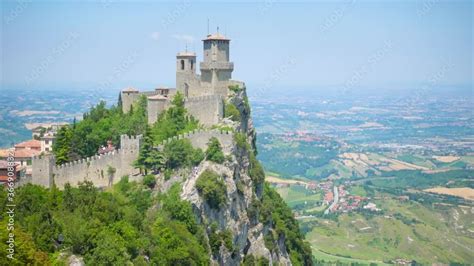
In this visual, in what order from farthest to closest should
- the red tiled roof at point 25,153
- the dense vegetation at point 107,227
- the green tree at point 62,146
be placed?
the red tiled roof at point 25,153
the green tree at point 62,146
the dense vegetation at point 107,227

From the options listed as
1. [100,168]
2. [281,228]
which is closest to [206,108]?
[100,168]

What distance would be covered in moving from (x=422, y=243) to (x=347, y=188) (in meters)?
61.8

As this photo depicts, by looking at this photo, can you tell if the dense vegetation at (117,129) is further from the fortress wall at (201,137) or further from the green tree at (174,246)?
the green tree at (174,246)

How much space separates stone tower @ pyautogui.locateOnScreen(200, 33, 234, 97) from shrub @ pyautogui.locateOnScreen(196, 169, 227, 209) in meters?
11.7

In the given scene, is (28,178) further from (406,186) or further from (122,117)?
(406,186)

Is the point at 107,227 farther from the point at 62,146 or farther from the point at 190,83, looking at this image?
the point at 190,83

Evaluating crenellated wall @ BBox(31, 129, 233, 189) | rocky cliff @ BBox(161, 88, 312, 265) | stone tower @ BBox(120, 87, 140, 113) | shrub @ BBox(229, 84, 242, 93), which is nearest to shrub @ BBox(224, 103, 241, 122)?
rocky cliff @ BBox(161, 88, 312, 265)

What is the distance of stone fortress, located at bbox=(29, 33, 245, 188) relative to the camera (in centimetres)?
4794

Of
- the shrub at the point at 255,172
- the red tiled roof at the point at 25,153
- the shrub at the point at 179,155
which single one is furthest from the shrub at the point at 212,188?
the red tiled roof at the point at 25,153

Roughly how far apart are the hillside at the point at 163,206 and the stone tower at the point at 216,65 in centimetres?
157

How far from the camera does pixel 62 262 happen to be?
33.0 meters

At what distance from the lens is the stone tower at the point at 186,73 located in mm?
58906

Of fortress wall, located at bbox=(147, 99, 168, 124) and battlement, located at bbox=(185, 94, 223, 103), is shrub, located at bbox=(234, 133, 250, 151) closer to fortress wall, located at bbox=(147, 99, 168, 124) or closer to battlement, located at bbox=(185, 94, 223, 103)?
battlement, located at bbox=(185, 94, 223, 103)

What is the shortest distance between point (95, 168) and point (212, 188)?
929 cm
